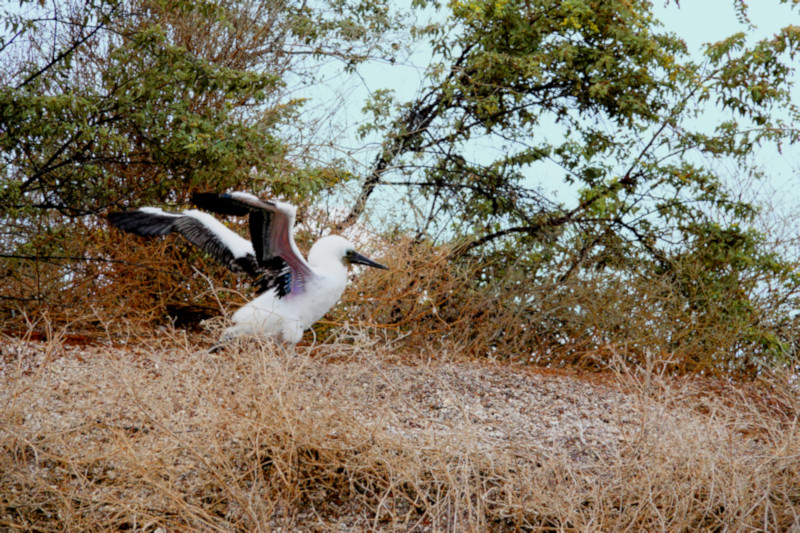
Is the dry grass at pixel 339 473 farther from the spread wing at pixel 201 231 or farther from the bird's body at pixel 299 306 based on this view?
the spread wing at pixel 201 231

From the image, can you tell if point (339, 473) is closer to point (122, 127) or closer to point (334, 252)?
point (334, 252)

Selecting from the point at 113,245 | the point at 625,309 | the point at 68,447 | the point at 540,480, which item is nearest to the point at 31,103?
the point at 113,245

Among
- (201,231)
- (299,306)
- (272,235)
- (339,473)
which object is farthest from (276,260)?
(339,473)

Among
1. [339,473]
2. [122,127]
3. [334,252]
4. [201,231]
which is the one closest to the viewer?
[339,473]

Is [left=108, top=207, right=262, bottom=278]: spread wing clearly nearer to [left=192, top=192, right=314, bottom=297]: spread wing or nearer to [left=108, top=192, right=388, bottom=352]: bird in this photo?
[left=108, top=192, right=388, bottom=352]: bird

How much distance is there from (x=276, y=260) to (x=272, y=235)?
0.46 feet

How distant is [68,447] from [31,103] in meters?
2.38

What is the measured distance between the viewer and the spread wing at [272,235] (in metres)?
3.75

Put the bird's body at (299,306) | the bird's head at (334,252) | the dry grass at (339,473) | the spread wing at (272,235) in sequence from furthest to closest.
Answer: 1. the bird's head at (334,252)
2. the bird's body at (299,306)
3. the spread wing at (272,235)
4. the dry grass at (339,473)

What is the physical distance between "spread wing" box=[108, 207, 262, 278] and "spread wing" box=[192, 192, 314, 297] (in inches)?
7.0

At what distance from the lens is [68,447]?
308 cm

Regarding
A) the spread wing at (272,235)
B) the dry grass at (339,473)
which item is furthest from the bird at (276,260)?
the dry grass at (339,473)

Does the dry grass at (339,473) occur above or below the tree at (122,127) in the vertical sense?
below

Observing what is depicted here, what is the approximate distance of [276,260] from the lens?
3.98 metres
